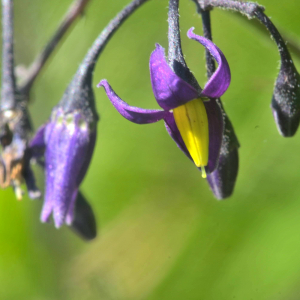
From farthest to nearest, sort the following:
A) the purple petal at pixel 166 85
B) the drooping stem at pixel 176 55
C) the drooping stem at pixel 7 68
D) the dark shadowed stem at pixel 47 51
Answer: the dark shadowed stem at pixel 47 51 < the drooping stem at pixel 7 68 < the drooping stem at pixel 176 55 < the purple petal at pixel 166 85

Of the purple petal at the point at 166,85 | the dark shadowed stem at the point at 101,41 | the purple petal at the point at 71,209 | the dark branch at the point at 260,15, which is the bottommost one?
the purple petal at the point at 71,209

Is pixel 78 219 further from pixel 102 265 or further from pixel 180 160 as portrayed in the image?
pixel 102 265

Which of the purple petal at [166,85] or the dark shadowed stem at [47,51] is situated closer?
the purple petal at [166,85]

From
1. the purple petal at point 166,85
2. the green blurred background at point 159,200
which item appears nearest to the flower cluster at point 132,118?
the purple petal at point 166,85

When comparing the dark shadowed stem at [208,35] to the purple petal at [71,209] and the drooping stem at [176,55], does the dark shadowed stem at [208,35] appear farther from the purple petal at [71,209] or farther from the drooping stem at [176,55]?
the purple petal at [71,209]

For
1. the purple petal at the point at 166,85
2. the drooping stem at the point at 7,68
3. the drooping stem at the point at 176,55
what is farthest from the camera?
the drooping stem at the point at 7,68

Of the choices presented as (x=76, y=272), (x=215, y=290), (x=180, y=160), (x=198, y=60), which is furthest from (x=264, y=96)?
(x=76, y=272)

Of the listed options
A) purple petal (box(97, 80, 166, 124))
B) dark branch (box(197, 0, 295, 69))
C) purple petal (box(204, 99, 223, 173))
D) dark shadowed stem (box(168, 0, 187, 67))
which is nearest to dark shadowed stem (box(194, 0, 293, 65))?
dark branch (box(197, 0, 295, 69))

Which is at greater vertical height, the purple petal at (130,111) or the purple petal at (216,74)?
the purple petal at (216,74)
